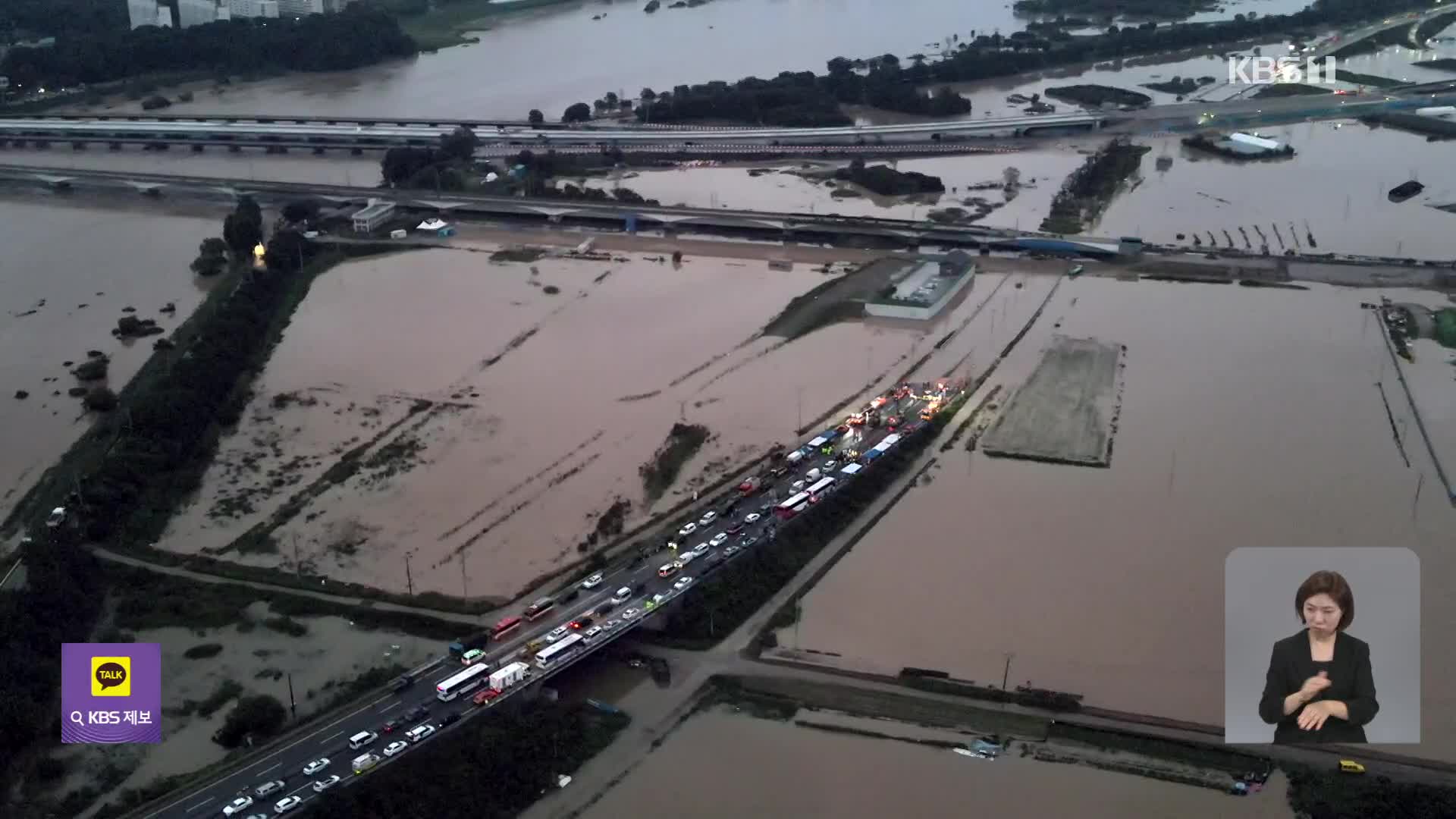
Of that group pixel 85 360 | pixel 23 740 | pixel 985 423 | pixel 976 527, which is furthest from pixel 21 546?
pixel 985 423

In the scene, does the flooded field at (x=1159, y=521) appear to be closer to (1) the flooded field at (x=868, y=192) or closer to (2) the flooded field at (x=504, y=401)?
(2) the flooded field at (x=504, y=401)

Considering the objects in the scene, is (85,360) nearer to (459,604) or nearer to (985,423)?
(459,604)

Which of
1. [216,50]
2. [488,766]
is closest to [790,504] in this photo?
[488,766]

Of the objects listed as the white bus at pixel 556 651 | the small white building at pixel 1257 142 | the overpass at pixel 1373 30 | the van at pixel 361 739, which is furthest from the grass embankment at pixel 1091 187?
the van at pixel 361 739

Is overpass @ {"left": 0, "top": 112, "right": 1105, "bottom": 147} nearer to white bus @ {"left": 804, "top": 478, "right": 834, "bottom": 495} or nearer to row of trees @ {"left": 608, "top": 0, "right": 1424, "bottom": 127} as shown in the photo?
row of trees @ {"left": 608, "top": 0, "right": 1424, "bottom": 127}

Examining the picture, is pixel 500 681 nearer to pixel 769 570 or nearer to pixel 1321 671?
pixel 769 570
